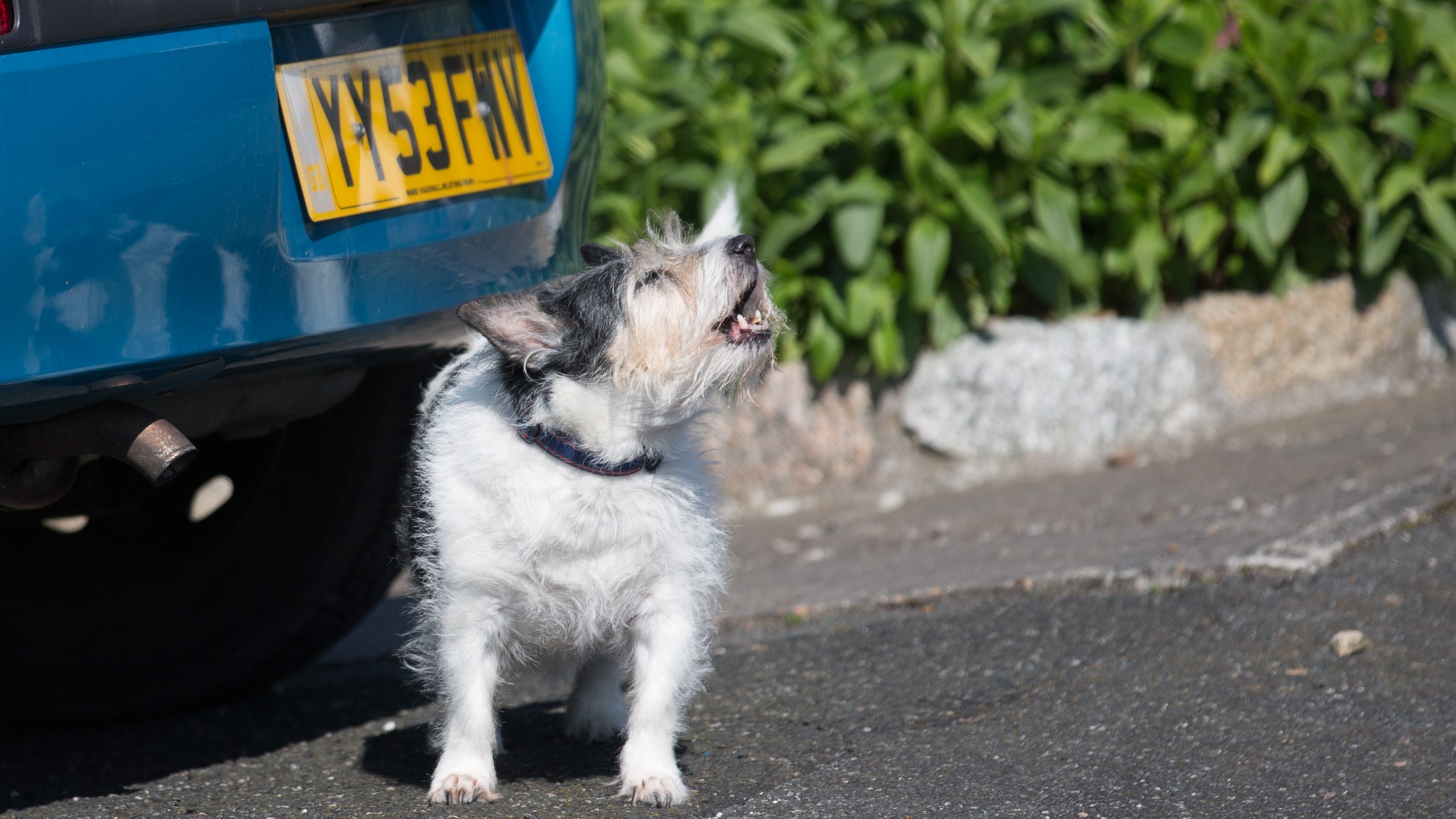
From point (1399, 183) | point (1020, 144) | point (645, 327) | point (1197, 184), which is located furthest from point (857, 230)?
point (645, 327)

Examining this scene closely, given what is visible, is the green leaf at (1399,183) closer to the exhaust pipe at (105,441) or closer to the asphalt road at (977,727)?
the asphalt road at (977,727)

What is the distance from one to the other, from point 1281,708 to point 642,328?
1.54 metres

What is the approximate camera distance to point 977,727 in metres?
2.84

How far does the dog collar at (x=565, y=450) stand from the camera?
2.54 m

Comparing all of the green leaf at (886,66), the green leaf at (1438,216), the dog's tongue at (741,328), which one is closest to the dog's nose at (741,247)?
the dog's tongue at (741,328)

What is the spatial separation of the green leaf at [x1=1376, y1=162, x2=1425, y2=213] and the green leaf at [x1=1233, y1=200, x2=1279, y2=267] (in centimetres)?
41

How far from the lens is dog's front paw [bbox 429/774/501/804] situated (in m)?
2.56

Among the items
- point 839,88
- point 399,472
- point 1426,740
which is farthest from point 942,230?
point 1426,740

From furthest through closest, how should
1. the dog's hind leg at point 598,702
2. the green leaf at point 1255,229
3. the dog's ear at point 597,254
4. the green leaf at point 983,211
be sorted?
the green leaf at point 1255,229
the green leaf at point 983,211
the dog's hind leg at point 598,702
the dog's ear at point 597,254

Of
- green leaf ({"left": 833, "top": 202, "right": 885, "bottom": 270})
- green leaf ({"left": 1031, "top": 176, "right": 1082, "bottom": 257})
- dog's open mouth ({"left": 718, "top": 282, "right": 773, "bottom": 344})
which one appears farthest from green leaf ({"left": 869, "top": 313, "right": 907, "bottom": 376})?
dog's open mouth ({"left": 718, "top": 282, "right": 773, "bottom": 344})

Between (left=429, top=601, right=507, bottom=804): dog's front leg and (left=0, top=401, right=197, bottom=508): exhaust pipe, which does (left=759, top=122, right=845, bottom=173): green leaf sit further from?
(left=0, top=401, right=197, bottom=508): exhaust pipe

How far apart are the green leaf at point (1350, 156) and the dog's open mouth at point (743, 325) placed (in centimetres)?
312

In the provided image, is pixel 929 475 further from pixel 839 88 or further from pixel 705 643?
pixel 705 643

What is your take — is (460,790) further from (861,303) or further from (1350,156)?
(1350,156)
